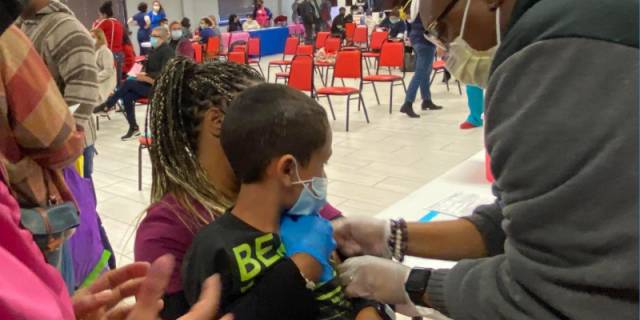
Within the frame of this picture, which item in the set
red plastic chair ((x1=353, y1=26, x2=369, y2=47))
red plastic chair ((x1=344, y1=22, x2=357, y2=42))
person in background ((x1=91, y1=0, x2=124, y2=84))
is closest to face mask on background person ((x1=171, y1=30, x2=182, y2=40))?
person in background ((x1=91, y1=0, x2=124, y2=84))

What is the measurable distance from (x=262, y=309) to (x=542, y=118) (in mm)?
605

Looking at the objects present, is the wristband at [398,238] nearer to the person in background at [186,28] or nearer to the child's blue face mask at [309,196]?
the child's blue face mask at [309,196]

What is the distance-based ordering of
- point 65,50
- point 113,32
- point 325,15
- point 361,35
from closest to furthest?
1. point 65,50
2. point 113,32
3. point 361,35
4. point 325,15

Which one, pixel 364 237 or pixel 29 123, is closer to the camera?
pixel 364 237

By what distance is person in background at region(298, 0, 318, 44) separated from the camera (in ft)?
45.3

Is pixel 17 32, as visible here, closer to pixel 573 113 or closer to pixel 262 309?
pixel 262 309

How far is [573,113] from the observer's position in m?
0.79

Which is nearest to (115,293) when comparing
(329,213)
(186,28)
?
(329,213)

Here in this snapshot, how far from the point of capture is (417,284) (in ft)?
3.97

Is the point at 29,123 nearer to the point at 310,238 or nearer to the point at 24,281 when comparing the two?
the point at 310,238

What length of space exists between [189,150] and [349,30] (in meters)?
12.2

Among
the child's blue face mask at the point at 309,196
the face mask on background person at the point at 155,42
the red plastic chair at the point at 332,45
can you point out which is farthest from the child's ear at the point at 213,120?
the red plastic chair at the point at 332,45

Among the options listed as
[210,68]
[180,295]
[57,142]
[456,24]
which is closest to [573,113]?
[456,24]

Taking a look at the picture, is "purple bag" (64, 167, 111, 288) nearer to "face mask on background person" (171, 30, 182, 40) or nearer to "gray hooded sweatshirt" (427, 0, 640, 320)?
"gray hooded sweatshirt" (427, 0, 640, 320)
